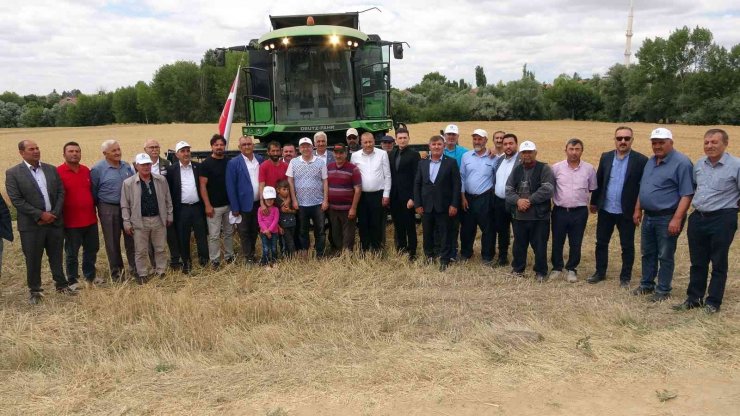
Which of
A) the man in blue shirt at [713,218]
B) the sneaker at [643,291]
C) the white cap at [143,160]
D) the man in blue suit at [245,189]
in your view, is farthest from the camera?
the man in blue suit at [245,189]

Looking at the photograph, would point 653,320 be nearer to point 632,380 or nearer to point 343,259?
point 632,380

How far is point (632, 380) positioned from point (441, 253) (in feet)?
10.7

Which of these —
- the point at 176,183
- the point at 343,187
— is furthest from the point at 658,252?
the point at 176,183

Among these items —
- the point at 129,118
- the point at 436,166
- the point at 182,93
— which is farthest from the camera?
the point at 129,118

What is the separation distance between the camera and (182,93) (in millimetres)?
62281

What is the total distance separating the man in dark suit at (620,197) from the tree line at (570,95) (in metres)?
36.6

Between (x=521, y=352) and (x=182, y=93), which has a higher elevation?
(x=182, y=93)

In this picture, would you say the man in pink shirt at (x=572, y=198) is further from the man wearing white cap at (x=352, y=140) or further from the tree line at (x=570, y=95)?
the tree line at (x=570, y=95)

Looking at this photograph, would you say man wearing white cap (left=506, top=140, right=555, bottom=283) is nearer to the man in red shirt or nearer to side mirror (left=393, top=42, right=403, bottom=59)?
side mirror (left=393, top=42, right=403, bottom=59)

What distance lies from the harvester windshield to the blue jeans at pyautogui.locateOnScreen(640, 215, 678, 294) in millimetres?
4798

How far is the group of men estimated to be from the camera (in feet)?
17.3

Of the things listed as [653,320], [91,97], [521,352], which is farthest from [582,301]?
[91,97]

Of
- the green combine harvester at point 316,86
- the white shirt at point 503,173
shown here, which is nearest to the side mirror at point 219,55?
the green combine harvester at point 316,86

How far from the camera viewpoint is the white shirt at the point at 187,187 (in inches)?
253
